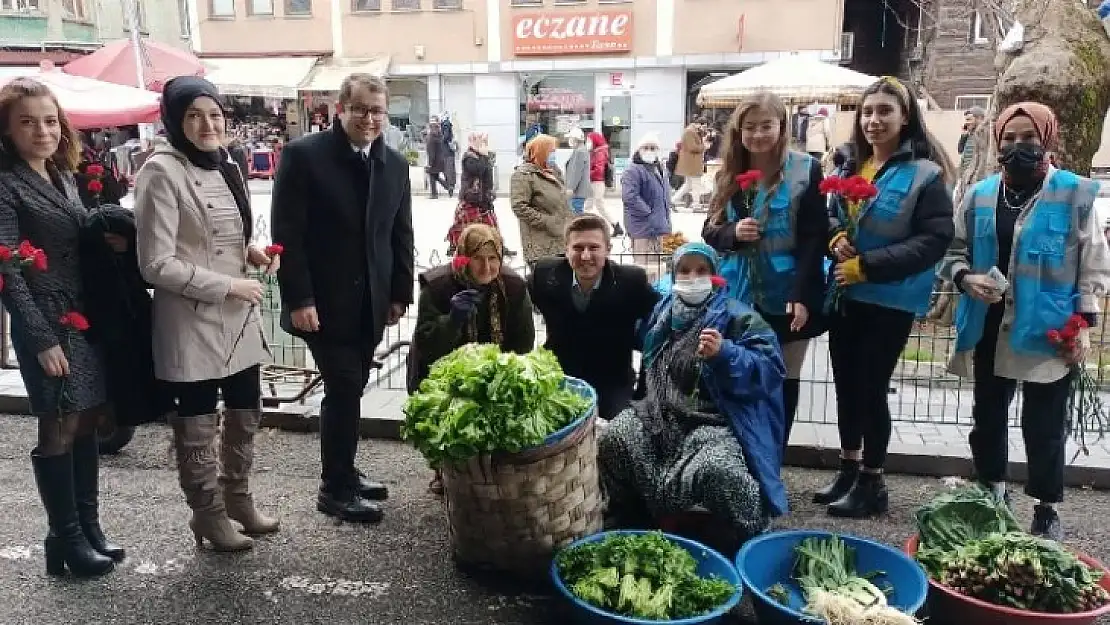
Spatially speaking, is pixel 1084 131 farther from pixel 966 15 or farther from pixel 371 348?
pixel 966 15

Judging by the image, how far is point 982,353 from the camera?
3.79 metres

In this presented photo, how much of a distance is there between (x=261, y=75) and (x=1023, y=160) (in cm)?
2315

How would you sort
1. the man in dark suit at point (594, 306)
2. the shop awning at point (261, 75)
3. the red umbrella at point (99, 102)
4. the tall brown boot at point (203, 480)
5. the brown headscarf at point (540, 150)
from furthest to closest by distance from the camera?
the shop awning at point (261, 75), the red umbrella at point (99, 102), the brown headscarf at point (540, 150), the man in dark suit at point (594, 306), the tall brown boot at point (203, 480)

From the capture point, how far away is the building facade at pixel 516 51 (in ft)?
72.8

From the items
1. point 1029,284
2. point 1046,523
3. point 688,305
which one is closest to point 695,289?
point 688,305

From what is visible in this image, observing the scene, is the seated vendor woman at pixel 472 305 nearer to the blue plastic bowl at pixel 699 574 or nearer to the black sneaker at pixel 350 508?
the black sneaker at pixel 350 508

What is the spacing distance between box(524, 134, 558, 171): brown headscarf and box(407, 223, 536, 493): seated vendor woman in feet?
11.6

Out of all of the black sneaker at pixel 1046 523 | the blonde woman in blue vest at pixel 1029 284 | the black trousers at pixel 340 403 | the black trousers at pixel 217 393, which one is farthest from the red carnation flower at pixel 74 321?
the black sneaker at pixel 1046 523

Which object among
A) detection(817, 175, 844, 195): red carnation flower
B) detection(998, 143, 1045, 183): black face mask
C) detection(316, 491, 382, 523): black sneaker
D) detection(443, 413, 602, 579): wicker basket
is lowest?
detection(316, 491, 382, 523): black sneaker

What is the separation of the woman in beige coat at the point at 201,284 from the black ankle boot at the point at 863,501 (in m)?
2.75

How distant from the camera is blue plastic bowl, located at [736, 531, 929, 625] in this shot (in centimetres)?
299

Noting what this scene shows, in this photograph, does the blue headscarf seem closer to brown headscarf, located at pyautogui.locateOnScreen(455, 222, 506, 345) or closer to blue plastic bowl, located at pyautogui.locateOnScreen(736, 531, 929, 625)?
brown headscarf, located at pyautogui.locateOnScreen(455, 222, 506, 345)

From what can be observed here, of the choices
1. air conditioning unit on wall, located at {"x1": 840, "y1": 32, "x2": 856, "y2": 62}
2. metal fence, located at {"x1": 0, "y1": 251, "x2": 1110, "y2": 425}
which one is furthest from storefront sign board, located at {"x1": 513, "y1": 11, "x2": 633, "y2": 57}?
metal fence, located at {"x1": 0, "y1": 251, "x2": 1110, "y2": 425}

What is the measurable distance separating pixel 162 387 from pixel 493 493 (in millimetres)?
1443
